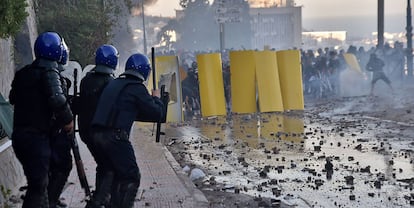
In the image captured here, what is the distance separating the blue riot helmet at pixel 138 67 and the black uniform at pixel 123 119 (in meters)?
0.05

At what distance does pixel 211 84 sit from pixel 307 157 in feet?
24.7

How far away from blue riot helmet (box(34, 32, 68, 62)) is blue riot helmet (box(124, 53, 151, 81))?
0.63 m

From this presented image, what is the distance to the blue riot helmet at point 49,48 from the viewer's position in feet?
21.2

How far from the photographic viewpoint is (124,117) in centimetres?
677

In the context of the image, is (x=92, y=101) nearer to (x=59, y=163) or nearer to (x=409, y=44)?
(x=59, y=163)

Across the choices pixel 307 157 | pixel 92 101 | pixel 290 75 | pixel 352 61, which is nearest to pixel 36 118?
pixel 92 101

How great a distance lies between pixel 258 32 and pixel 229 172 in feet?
218

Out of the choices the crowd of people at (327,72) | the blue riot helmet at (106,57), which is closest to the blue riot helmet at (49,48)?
the blue riot helmet at (106,57)

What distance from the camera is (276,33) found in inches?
3086

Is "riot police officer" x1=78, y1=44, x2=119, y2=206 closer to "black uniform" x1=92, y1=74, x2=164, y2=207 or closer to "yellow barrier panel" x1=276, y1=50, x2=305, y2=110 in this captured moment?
"black uniform" x1=92, y1=74, x2=164, y2=207

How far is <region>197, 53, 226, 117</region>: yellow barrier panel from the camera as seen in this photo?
19719mm

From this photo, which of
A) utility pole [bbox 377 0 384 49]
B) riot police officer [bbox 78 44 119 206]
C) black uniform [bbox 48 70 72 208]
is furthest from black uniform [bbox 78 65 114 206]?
utility pole [bbox 377 0 384 49]

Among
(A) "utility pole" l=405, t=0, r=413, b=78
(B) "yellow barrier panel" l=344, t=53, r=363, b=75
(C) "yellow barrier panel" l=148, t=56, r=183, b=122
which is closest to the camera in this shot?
(C) "yellow barrier panel" l=148, t=56, r=183, b=122

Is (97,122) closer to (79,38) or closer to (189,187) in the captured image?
(189,187)
